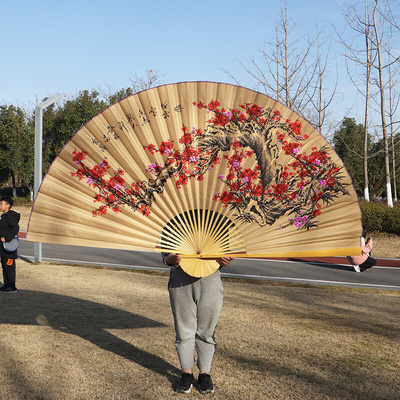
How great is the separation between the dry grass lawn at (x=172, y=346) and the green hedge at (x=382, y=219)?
35.8 feet

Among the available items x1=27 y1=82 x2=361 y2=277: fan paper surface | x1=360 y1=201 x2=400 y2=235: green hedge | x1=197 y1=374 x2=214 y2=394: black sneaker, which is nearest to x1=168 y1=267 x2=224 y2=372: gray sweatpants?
x1=197 y1=374 x2=214 y2=394: black sneaker

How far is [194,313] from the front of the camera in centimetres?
386

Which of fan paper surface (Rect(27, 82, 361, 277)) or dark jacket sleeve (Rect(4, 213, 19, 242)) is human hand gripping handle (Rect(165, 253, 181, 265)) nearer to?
fan paper surface (Rect(27, 82, 361, 277))

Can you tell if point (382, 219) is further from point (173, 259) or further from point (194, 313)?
point (173, 259)

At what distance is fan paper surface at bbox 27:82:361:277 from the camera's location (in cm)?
374

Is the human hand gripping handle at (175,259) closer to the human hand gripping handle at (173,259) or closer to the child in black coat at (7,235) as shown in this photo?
the human hand gripping handle at (173,259)

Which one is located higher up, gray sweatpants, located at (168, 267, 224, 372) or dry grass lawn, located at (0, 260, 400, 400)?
gray sweatpants, located at (168, 267, 224, 372)

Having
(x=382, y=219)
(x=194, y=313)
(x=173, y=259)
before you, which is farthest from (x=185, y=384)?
(x=382, y=219)

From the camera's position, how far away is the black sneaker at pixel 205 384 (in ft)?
12.5

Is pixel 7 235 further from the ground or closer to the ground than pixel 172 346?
further from the ground

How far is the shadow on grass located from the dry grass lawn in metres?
0.01

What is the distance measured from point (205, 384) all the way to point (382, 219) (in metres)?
16.6

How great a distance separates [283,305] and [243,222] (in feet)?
13.1

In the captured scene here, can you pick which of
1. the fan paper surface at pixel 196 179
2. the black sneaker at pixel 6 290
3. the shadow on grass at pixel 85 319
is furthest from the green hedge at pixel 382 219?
the fan paper surface at pixel 196 179
